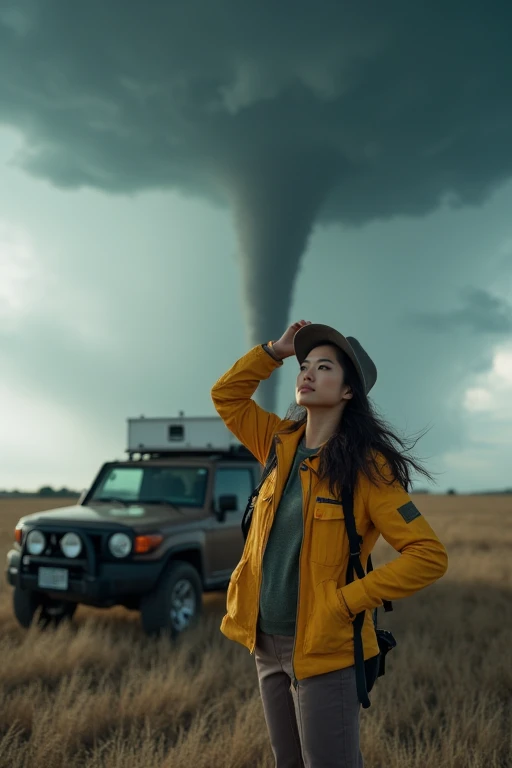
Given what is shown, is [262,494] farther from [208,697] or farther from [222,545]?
[222,545]

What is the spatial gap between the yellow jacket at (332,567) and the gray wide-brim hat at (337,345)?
0.41 meters

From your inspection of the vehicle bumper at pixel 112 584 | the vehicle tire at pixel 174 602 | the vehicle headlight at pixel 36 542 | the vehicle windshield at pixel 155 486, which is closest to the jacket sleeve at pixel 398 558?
the vehicle bumper at pixel 112 584

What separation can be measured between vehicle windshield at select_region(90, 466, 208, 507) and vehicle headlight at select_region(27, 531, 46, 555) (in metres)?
1.17

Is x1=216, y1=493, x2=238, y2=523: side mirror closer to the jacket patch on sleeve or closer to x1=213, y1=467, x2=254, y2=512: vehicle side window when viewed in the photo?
x1=213, y1=467, x2=254, y2=512: vehicle side window

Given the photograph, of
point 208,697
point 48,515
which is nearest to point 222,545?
point 48,515

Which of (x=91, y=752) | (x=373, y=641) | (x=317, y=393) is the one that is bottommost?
(x=91, y=752)

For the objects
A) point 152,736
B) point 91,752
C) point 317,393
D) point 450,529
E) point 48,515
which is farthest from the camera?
point 450,529

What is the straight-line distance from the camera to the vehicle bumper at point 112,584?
6914mm

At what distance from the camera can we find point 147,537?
7.12 m

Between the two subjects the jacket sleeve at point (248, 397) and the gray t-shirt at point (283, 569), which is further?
the jacket sleeve at point (248, 397)

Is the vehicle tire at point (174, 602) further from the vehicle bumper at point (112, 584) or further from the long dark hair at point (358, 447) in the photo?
the long dark hair at point (358, 447)

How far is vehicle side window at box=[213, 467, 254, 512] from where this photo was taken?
8492mm

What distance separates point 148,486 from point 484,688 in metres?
4.24

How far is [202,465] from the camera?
8.38 m
